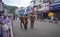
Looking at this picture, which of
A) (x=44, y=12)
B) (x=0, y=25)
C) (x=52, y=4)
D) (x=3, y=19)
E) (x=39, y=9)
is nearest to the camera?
(x=0, y=25)

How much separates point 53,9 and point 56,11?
2.74 ft

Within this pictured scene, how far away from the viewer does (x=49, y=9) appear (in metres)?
52.0

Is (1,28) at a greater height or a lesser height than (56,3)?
lesser

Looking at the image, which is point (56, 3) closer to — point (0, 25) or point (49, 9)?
point (49, 9)

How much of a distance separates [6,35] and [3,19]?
982mm

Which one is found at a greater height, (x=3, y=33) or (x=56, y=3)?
(x=56, y=3)

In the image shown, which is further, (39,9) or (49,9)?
(39,9)

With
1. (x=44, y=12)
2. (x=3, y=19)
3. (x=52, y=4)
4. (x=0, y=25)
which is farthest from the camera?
(x=44, y=12)

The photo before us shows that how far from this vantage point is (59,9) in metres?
47.0

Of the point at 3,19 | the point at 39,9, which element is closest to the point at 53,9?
the point at 39,9

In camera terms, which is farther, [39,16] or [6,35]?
[39,16]

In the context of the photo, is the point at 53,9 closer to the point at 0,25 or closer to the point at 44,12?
the point at 44,12

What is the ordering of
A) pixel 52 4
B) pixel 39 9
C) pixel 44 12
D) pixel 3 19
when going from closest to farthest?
pixel 3 19 < pixel 52 4 < pixel 44 12 < pixel 39 9

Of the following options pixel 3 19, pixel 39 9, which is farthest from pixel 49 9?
pixel 3 19
